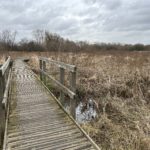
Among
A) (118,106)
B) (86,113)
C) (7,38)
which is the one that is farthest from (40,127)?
(7,38)

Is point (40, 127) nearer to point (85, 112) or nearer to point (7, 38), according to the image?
point (85, 112)

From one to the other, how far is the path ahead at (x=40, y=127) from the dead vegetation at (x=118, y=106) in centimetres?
63

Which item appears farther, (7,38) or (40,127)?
(7,38)

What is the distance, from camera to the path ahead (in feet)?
11.9

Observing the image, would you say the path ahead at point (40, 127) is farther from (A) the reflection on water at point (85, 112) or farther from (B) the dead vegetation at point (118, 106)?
(A) the reflection on water at point (85, 112)

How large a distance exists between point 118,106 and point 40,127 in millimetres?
2638

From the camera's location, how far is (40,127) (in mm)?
4316

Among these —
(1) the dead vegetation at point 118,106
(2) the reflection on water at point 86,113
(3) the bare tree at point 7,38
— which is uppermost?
(3) the bare tree at point 7,38

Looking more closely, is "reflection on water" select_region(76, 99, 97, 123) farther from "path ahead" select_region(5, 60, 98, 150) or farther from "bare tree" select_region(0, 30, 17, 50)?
"bare tree" select_region(0, 30, 17, 50)

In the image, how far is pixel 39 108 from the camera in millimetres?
5402

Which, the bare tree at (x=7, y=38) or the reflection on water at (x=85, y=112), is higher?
the bare tree at (x=7, y=38)

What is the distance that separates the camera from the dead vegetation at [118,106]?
166 inches

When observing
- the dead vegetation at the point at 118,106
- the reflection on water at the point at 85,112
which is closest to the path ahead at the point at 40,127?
the dead vegetation at the point at 118,106

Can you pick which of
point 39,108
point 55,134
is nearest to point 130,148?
point 55,134
